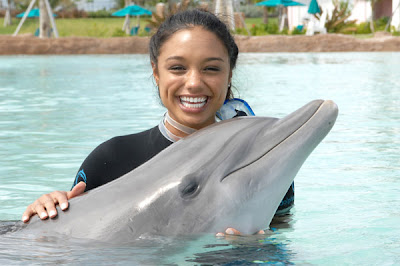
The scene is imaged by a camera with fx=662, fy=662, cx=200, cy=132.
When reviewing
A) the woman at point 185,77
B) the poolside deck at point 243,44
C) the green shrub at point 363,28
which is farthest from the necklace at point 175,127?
the green shrub at point 363,28

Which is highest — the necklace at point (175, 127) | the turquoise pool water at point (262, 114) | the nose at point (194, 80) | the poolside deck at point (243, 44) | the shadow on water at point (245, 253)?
the nose at point (194, 80)

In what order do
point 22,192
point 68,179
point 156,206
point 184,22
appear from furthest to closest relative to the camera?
point 68,179 → point 22,192 → point 184,22 → point 156,206

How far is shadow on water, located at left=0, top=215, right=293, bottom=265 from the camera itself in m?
2.58

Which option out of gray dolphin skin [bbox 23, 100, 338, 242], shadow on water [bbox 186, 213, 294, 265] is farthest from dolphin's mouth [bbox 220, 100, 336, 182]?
shadow on water [bbox 186, 213, 294, 265]

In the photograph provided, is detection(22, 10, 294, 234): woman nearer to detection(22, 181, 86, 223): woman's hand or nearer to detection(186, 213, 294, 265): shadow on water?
detection(22, 181, 86, 223): woman's hand

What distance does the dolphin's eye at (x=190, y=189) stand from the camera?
2521mm

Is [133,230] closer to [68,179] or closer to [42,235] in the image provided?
[42,235]

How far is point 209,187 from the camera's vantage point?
99.6 inches

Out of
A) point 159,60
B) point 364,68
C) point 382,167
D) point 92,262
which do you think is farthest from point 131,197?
point 364,68

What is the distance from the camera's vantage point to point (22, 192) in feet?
18.4

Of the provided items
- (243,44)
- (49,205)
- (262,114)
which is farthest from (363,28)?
(49,205)

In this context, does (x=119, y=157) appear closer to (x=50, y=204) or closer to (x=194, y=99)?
(x=194, y=99)

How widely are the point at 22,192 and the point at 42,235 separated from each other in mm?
3085

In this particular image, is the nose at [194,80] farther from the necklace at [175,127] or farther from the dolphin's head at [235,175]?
the dolphin's head at [235,175]
